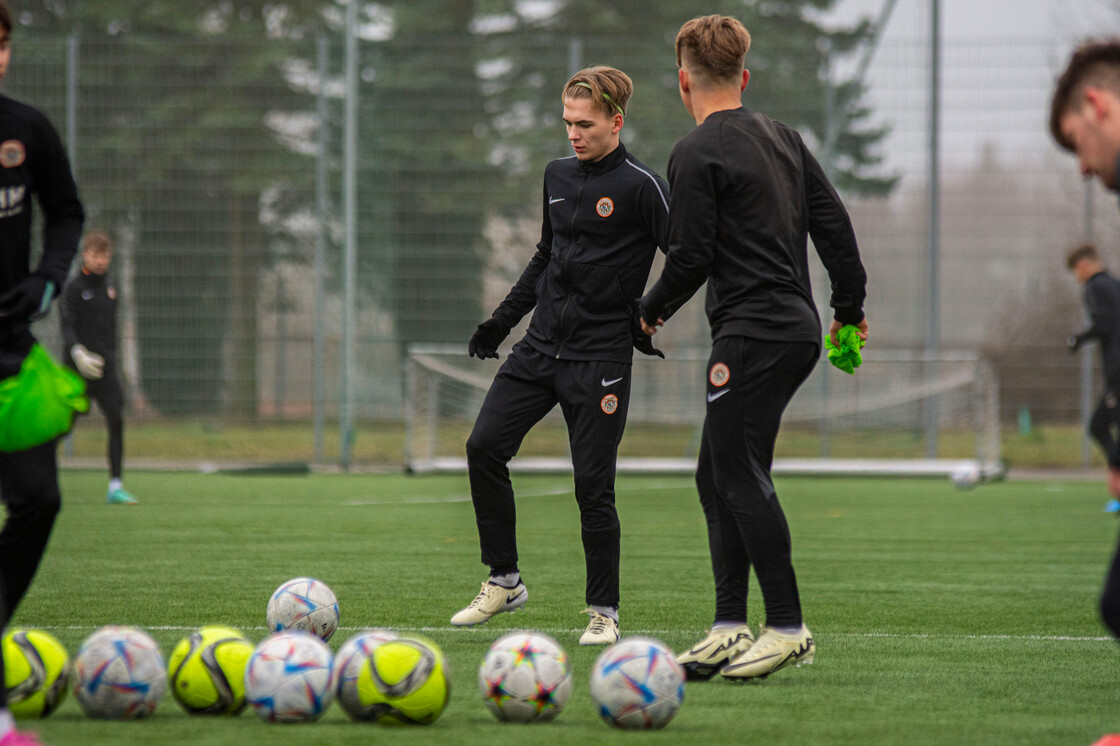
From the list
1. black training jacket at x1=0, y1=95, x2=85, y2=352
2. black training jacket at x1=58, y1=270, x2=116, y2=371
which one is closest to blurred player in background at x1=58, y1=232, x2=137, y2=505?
black training jacket at x1=58, y1=270, x2=116, y2=371

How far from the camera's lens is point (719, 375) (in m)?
4.40

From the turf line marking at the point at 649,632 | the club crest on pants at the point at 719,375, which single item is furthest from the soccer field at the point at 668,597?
the club crest on pants at the point at 719,375

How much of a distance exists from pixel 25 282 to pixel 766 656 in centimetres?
246

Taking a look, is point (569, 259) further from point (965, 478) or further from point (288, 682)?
point (965, 478)

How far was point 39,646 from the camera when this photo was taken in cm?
365

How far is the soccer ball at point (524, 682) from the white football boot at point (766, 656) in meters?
0.83

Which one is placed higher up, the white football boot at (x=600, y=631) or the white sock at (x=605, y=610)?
the white sock at (x=605, y=610)

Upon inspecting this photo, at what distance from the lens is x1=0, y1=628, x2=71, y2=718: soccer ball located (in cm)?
358

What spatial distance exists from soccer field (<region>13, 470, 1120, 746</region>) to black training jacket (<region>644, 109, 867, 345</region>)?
1197 millimetres

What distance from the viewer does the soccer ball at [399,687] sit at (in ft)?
11.7

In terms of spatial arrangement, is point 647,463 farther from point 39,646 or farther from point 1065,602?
point 39,646

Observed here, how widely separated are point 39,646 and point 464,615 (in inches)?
81.3

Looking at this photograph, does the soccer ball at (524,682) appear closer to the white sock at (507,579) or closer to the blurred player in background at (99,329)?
the white sock at (507,579)

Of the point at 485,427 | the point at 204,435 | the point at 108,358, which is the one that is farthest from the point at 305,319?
the point at 485,427
